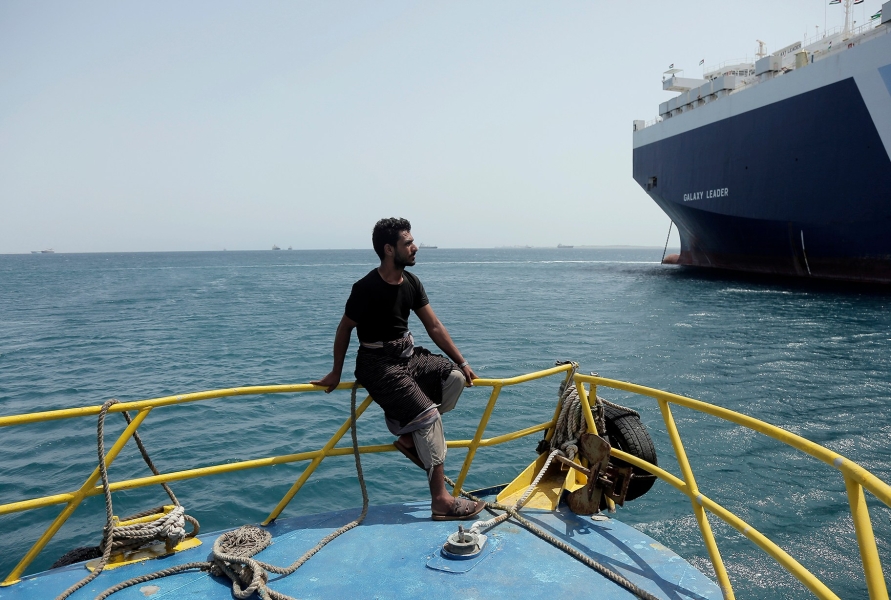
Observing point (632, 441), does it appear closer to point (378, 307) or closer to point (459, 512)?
point (459, 512)

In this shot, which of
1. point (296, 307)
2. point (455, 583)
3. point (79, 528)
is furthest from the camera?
point (296, 307)

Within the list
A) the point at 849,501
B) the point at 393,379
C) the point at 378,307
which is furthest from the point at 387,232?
the point at 849,501

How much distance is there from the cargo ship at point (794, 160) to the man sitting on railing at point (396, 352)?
24136 mm

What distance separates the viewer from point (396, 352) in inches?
147

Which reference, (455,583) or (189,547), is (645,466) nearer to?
(455,583)

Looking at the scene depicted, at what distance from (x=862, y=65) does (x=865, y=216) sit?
5665 mm

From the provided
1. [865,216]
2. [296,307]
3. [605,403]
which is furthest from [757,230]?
[605,403]

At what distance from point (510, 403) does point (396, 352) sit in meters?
7.00

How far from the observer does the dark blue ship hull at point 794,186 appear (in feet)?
73.5

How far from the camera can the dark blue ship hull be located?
22391 millimetres

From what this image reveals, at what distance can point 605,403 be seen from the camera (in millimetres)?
4777

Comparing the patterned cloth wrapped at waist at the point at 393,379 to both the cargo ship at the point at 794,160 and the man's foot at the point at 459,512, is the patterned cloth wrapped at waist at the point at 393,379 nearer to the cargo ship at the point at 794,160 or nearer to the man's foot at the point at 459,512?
the man's foot at the point at 459,512

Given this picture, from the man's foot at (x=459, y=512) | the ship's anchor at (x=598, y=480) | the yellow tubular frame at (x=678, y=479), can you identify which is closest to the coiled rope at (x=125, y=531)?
the yellow tubular frame at (x=678, y=479)

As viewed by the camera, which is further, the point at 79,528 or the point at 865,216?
the point at 865,216
